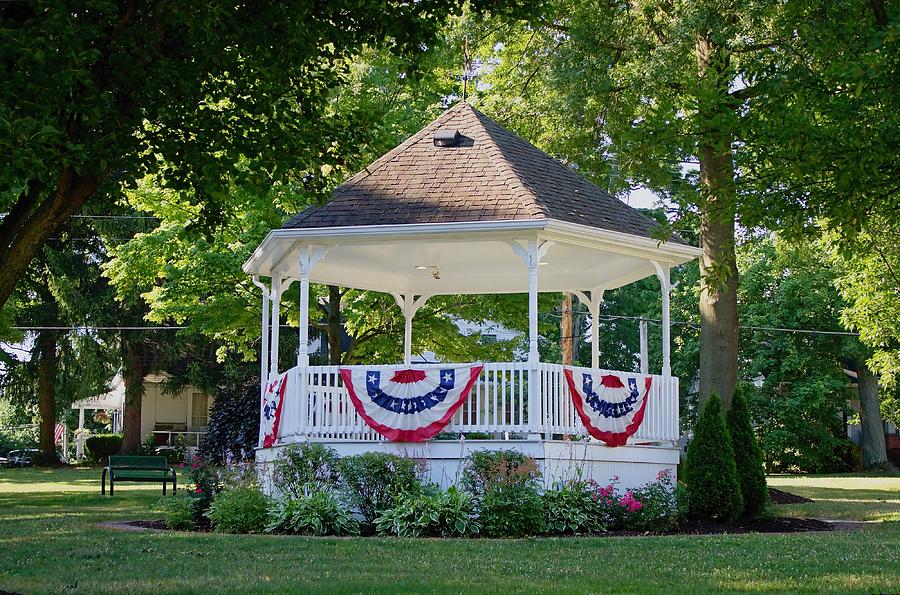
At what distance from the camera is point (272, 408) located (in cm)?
1623

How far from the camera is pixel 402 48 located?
394 inches

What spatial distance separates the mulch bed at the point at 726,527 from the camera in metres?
14.0

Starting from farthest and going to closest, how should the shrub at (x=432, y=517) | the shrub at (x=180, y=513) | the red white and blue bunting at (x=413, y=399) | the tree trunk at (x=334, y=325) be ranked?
the tree trunk at (x=334, y=325) < the red white and blue bunting at (x=413, y=399) < the shrub at (x=180, y=513) < the shrub at (x=432, y=517)

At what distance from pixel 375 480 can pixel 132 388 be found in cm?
2833

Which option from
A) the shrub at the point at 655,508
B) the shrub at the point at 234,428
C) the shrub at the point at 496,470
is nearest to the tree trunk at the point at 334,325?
the shrub at the point at 234,428

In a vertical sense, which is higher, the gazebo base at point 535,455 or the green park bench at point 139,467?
the gazebo base at point 535,455

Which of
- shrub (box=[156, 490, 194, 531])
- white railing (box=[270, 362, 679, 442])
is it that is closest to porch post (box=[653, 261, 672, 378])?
white railing (box=[270, 362, 679, 442])

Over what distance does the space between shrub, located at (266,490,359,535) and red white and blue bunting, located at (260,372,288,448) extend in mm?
2132

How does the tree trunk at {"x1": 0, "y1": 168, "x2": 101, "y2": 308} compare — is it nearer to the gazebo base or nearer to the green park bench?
the gazebo base

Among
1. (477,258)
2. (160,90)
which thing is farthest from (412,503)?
(160,90)

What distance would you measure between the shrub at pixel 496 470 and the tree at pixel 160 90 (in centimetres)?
509

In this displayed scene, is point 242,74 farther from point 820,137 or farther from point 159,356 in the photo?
point 159,356

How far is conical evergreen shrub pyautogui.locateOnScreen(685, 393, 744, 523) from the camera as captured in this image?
15.5 m

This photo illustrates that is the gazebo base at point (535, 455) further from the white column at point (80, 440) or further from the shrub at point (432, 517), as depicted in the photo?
the white column at point (80, 440)
